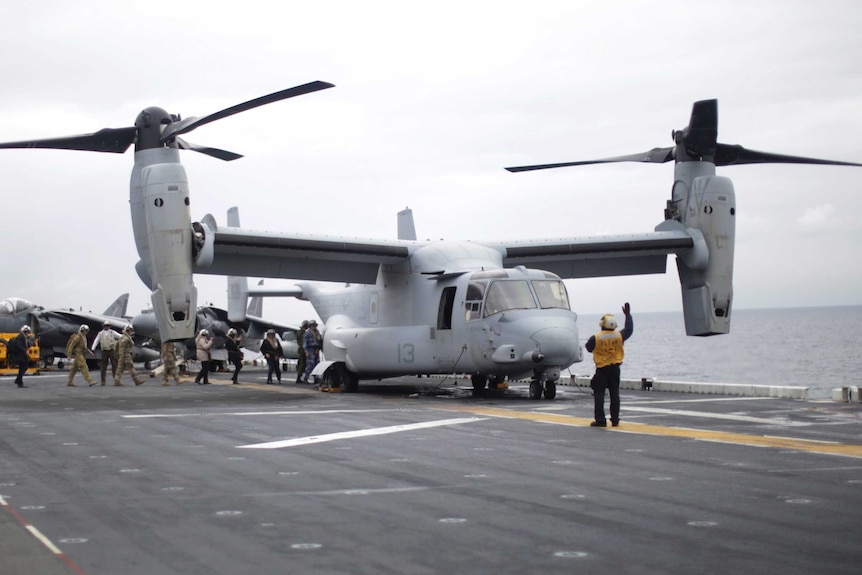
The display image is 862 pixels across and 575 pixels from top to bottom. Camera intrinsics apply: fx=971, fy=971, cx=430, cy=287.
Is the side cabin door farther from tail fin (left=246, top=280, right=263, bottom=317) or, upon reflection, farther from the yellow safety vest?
tail fin (left=246, top=280, right=263, bottom=317)

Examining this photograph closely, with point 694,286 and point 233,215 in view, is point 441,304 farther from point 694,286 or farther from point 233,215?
point 233,215

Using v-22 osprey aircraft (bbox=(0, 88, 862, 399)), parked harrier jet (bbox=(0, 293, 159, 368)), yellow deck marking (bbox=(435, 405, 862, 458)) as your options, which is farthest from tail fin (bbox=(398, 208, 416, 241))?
parked harrier jet (bbox=(0, 293, 159, 368))

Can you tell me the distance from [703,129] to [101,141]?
14288mm

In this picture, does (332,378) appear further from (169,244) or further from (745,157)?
(745,157)

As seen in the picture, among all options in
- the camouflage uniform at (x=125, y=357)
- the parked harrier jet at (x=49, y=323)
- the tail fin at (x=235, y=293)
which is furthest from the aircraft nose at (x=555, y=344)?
the parked harrier jet at (x=49, y=323)

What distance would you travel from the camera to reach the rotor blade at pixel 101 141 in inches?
847

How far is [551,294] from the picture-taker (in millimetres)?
20812

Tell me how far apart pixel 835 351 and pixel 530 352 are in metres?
75.8

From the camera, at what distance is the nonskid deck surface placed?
6.10 meters

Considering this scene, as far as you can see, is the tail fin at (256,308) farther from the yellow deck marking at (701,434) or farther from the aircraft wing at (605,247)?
the yellow deck marking at (701,434)

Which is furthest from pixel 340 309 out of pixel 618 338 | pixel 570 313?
pixel 618 338

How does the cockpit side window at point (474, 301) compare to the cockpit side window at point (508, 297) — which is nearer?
the cockpit side window at point (508, 297)

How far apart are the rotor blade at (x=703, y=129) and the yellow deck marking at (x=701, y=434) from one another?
33.5 ft

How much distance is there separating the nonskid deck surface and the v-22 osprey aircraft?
14.2 ft
